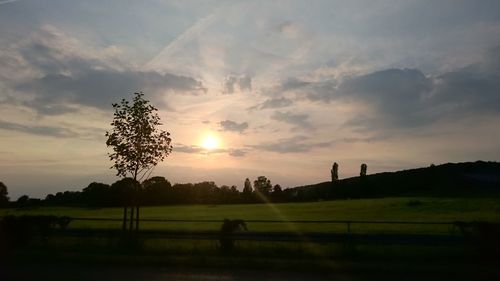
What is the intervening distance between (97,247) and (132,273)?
18.3ft

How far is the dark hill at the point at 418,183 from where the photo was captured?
446 ft

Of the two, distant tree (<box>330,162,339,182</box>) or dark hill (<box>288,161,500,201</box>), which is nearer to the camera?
dark hill (<box>288,161,500,201</box>)

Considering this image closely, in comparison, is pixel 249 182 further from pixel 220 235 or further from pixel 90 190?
pixel 220 235

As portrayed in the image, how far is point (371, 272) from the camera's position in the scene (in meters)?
13.2

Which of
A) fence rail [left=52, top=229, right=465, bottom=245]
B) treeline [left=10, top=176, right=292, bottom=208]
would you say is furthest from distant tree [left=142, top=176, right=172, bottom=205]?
fence rail [left=52, top=229, right=465, bottom=245]

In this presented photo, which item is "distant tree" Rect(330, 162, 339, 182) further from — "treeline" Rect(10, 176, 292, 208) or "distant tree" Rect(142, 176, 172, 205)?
"distant tree" Rect(142, 176, 172, 205)

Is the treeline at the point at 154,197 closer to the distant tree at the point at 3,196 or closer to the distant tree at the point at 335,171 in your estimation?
the distant tree at the point at 3,196

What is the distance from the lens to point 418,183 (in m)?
152

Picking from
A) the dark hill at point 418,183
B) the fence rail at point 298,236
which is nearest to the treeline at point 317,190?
the dark hill at point 418,183

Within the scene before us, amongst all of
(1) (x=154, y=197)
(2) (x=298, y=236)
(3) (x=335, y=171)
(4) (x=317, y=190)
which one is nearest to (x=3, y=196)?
(1) (x=154, y=197)

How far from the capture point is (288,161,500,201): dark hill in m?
136

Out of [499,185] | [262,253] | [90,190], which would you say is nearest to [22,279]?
[262,253]

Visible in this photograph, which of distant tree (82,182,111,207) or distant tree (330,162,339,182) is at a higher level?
distant tree (330,162,339,182)

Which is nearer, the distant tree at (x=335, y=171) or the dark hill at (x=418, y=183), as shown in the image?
the dark hill at (x=418, y=183)
